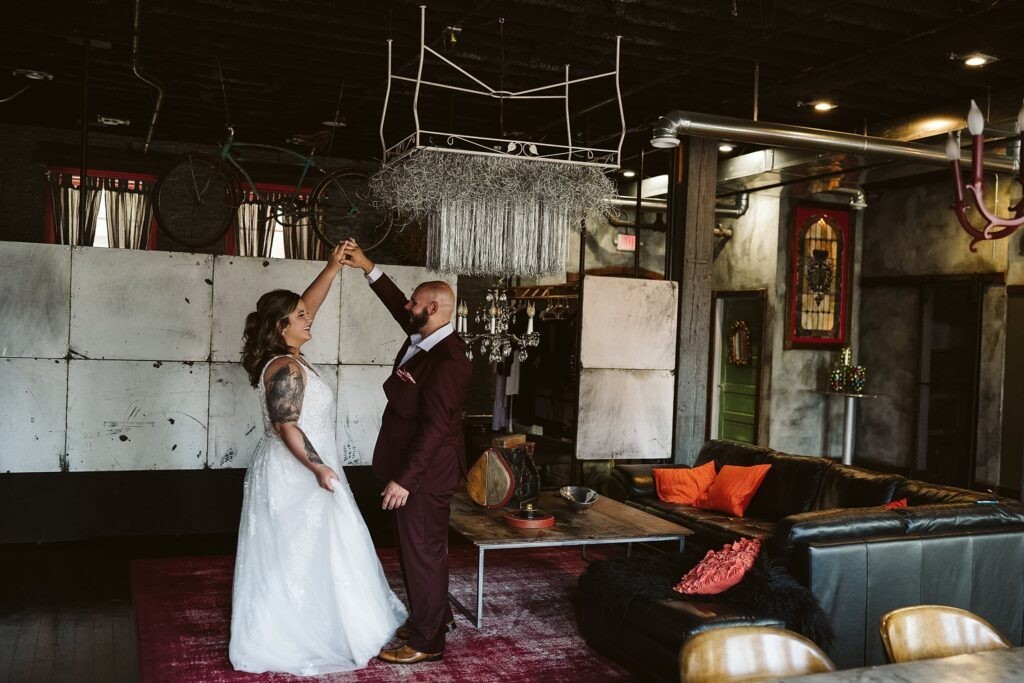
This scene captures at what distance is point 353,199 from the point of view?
8.38 meters

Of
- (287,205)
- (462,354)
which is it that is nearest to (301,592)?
(462,354)

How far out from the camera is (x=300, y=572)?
4355 millimetres

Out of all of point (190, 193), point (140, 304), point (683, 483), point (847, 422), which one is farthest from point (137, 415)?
point (847, 422)

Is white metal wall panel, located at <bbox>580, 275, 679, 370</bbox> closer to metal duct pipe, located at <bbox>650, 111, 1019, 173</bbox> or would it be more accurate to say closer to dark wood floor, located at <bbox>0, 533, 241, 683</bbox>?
metal duct pipe, located at <bbox>650, 111, 1019, 173</bbox>

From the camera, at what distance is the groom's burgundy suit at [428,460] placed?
4.45m

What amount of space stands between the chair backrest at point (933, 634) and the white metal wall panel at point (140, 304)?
5.92 meters

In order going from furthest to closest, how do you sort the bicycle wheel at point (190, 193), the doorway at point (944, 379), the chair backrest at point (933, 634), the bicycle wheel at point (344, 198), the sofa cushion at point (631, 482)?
the doorway at point (944, 379) < the bicycle wheel at point (344, 198) < the bicycle wheel at point (190, 193) < the sofa cushion at point (631, 482) < the chair backrest at point (933, 634)

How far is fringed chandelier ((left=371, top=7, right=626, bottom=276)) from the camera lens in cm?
482

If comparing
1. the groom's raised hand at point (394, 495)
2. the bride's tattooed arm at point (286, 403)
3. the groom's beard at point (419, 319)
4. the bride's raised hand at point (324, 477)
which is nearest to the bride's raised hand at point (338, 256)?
the groom's beard at point (419, 319)

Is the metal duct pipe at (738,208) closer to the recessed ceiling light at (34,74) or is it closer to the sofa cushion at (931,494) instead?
the sofa cushion at (931,494)

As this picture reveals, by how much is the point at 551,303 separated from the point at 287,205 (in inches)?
168

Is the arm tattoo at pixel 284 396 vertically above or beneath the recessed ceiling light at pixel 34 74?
beneath

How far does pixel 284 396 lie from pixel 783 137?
430 centimetres

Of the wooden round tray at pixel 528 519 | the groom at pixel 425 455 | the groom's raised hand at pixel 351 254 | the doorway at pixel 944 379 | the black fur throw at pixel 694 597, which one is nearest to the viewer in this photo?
the black fur throw at pixel 694 597
